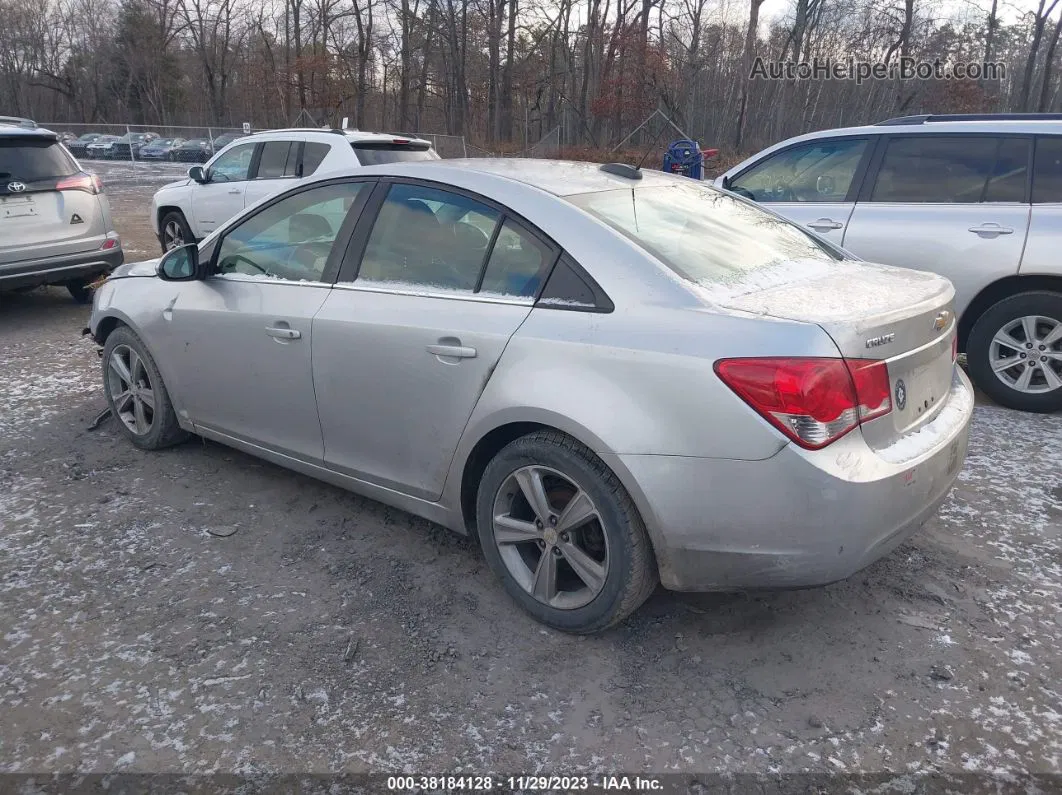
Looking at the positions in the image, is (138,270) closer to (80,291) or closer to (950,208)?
(80,291)

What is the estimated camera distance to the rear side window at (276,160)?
991 centimetres

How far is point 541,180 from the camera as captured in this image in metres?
3.29

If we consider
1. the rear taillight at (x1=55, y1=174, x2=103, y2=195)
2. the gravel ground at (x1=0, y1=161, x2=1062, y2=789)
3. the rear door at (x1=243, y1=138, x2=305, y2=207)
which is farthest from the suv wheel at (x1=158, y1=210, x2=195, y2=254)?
the gravel ground at (x1=0, y1=161, x2=1062, y2=789)

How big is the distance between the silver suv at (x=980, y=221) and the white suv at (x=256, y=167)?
4992 millimetres

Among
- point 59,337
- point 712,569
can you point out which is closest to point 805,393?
point 712,569

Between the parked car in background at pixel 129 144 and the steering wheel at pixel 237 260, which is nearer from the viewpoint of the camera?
the steering wheel at pixel 237 260

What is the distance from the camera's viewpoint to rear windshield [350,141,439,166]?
9.29 metres

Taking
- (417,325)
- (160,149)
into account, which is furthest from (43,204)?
(160,149)

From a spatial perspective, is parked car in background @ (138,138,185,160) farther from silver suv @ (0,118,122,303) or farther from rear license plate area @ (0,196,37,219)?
rear license plate area @ (0,196,37,219)

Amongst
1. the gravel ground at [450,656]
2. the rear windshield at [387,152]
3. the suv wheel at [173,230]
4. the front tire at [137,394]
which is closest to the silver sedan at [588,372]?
the gravel ground at [450,656]

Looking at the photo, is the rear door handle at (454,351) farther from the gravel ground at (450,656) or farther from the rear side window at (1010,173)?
the rear side window at (1010,173)

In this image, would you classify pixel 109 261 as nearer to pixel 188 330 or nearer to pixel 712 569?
pixel 188 330

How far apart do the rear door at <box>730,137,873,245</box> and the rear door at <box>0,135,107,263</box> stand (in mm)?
5900

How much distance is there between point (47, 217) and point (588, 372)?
6747 mm
